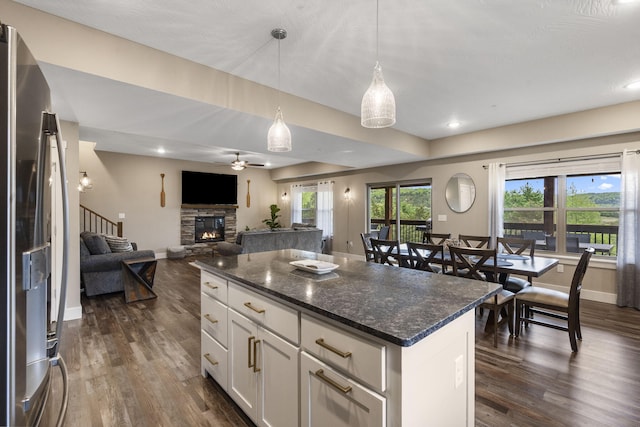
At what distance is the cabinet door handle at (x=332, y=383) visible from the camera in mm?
1177

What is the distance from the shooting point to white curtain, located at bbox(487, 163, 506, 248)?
5.20 m

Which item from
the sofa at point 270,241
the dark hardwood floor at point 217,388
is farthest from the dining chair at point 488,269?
the sofa at point 270,241

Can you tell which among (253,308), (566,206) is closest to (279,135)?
(253,308)

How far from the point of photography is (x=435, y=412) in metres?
1.24

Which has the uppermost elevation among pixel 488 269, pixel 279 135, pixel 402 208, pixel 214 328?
pixel 279 135

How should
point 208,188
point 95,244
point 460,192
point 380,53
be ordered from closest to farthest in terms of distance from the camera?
point 380,53
point 95,244
point 460,192
point 208,188

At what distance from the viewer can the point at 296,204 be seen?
9773mm

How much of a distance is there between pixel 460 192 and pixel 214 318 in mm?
5209

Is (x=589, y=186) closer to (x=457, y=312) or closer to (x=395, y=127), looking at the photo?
(x=395, y=127)

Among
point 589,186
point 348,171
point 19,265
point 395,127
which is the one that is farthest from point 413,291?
point 348,171

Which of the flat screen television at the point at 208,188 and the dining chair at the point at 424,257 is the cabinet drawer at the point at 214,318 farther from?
the flat screen television at the point at 208,188

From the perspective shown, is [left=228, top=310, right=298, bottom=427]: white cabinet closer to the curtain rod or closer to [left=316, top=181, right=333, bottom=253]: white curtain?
the curtain rod

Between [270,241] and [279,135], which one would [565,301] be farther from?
[270,241]

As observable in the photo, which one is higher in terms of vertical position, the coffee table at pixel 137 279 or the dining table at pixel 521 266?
the dining table at pixel 521 266
